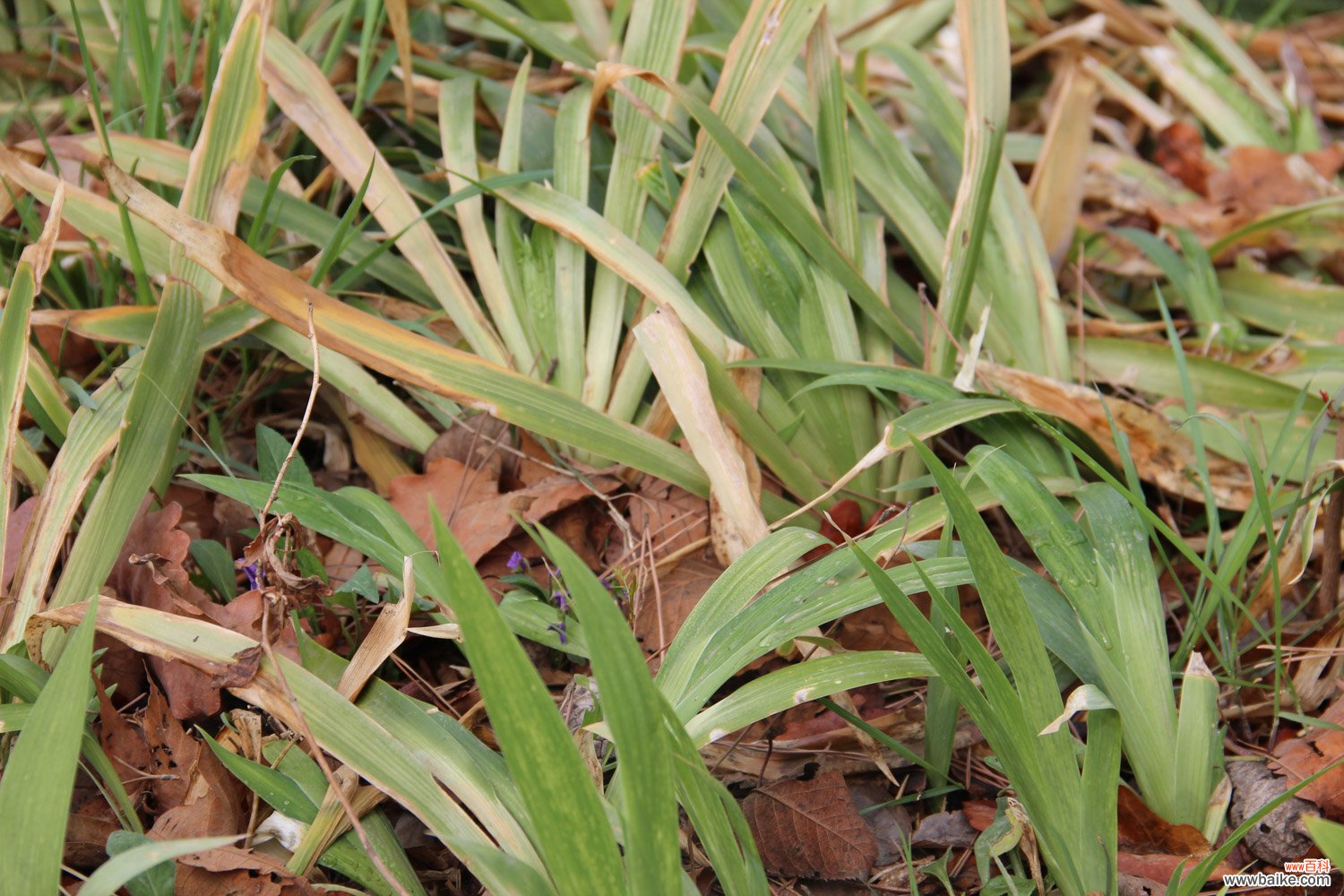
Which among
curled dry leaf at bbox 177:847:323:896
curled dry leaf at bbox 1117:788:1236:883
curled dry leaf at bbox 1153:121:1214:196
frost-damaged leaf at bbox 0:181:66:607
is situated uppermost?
frost-damaged leaf at bbox 0:181:66:607

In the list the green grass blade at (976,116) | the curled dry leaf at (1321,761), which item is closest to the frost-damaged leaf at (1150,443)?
the green grass blade at (976,116)

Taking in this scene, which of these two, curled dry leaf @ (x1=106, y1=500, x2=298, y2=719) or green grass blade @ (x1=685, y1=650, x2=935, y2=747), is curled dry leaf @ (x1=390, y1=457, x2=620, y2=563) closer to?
curled dry leaf @ (x1=106, y1=500, x2=298, y2=719)

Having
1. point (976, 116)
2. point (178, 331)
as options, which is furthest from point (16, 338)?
point (976, 116)

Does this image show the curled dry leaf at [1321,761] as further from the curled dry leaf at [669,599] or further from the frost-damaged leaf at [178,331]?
the frost-damaged leaf at [178,331]

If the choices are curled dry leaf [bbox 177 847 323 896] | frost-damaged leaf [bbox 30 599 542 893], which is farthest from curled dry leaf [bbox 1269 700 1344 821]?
curled dry leaf [bbox 177 847 323 896]

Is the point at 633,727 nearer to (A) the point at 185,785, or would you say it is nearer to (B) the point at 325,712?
(B) the point at 325,712

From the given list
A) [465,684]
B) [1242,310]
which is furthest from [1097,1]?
[465,684]
